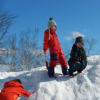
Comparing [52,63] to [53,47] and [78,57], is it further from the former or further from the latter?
[78,57]

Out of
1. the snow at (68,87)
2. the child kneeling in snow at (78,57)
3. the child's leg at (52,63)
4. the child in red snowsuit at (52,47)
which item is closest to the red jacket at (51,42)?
the child in red snowsuit at (52,47)

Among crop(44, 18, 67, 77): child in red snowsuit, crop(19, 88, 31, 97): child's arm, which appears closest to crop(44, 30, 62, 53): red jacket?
crop(44, 18, 67, 77): child in red snowsuit

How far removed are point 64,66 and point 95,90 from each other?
127 cm

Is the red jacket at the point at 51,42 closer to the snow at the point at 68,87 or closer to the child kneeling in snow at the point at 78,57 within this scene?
the child kneeling in snow at the point at 78,57

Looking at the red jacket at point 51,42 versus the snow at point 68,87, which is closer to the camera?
the snow at point 68,87

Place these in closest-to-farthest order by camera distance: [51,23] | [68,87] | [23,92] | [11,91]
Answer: [11,91] → [23,92] → [68,87] → [51,23]

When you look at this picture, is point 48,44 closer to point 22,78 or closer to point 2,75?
point 22,78

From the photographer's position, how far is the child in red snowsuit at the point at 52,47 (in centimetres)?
486

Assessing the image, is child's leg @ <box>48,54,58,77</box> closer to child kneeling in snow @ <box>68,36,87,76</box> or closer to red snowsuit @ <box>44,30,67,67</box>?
red snowsuit @ <box>44,30,67,67</box>

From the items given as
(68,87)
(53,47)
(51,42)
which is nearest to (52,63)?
(53,47)

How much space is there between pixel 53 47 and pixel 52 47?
0.10ft

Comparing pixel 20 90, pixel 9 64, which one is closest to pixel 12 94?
pixel 20 90

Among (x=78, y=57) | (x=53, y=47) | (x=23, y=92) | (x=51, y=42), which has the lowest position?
(x=23, y=92)

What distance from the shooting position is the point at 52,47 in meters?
4.90
